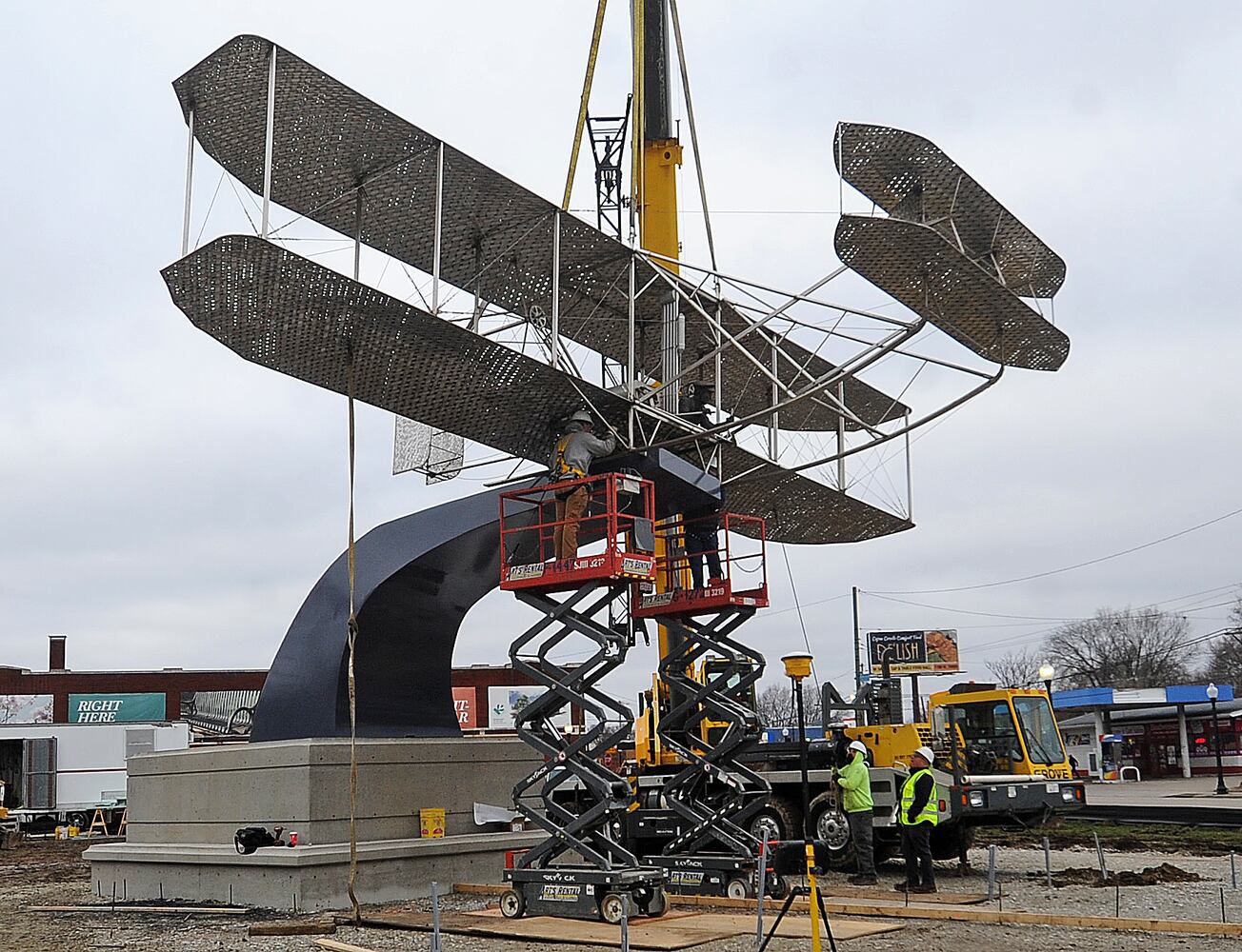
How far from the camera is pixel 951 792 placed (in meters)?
19.5

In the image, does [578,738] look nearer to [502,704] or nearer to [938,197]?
[938,197]

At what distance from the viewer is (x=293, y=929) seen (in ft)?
48.8

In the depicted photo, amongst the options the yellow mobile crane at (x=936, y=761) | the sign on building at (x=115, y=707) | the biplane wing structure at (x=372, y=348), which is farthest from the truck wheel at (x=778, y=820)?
the sign on building at (x=115, y=707)

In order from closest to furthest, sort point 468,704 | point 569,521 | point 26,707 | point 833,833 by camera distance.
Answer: point 569,521 → point 833,833 → point 26,707 → point 468,704

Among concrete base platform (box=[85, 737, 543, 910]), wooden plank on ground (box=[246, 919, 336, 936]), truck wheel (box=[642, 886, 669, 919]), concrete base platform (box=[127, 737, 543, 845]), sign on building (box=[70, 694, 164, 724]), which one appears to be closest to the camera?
wooden plank on ground (box=[246, 919, 336, 936])

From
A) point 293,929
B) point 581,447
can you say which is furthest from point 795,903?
point 581,447

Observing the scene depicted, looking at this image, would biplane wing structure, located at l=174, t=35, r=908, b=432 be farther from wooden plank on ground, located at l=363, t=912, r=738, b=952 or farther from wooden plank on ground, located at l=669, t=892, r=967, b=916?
wooden plank on ground, located at l=363, t=912, r=738, b=952

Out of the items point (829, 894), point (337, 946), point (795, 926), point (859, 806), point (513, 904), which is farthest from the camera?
point (859, 806)

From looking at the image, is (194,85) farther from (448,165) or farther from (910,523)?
(910,523)

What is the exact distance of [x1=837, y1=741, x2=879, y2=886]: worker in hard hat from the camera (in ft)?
62.6

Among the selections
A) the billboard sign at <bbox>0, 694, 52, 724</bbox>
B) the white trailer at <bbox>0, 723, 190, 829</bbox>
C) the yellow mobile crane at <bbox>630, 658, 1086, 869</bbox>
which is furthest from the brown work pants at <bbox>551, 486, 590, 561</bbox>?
the billboard sign at <bbox>0, 694, 52, 724</bbox>

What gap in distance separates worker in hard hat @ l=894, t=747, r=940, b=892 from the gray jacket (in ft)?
19.4

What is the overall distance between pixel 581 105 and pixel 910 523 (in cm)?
1070

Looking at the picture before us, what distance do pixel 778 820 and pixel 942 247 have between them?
10.6 m
